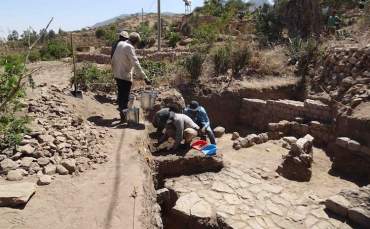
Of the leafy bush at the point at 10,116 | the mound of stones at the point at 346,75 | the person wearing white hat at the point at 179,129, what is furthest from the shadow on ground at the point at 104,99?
the mound of stones at the point at 346,75

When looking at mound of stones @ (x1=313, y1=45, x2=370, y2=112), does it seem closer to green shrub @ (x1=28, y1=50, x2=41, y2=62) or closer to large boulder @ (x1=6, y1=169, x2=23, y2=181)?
large boulder @ (x1=6, y1=169, x2=23, y2=181)

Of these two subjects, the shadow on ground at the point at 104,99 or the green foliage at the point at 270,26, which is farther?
the green foliage at the point at 270,26

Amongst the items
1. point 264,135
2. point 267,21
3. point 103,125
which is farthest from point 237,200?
point 267,21

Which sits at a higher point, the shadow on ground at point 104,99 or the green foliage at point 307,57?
the green foliage at point 307,57

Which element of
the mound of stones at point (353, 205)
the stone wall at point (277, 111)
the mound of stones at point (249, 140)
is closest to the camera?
the mound of stones at point (353, 205)

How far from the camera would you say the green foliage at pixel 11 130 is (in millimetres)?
4441

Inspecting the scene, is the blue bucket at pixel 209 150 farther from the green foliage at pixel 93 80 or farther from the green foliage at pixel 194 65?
the green foliage at pixel 194 65

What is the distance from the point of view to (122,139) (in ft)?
19.1

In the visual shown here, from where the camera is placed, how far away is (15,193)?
11.8ft

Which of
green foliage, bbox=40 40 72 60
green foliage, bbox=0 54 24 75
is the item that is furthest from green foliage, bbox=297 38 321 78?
green foliage, bbox=40 40 72 60

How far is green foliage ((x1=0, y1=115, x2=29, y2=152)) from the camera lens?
444cm

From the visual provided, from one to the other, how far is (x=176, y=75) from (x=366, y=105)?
5.18 metres

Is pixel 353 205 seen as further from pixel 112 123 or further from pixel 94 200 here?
pixel 112 123

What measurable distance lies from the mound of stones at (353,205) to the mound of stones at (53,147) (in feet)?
11.2
